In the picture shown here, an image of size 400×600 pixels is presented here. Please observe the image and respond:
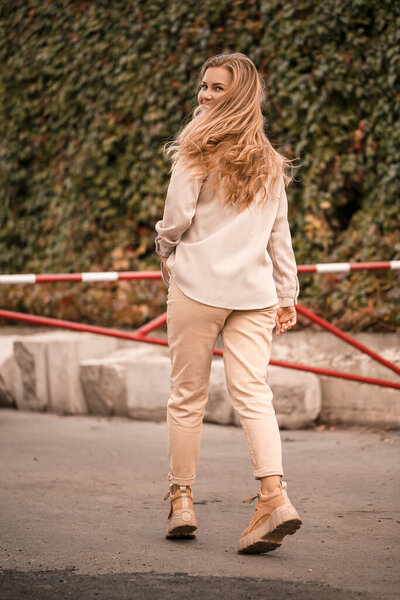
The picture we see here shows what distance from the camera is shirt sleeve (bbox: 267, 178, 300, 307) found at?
3.47 metres

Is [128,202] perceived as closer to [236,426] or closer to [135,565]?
[236,426]

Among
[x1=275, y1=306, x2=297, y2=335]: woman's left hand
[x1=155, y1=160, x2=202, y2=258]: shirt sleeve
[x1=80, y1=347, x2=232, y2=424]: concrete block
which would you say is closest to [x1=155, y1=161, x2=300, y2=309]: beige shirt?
[x1=155, y1=160, x2=202, y2=258]: shirt sleeve

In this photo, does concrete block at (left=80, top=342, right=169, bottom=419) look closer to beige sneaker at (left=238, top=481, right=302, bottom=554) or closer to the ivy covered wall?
the ivy covered wall

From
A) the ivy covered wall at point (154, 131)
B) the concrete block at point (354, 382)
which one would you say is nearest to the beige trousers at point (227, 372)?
the concrete block at point (354, 382)

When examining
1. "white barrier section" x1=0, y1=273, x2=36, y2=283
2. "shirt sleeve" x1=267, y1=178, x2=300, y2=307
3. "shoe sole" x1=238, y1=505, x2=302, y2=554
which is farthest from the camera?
"white barrier section" x1=0, y1=273, x2=36, y2=283

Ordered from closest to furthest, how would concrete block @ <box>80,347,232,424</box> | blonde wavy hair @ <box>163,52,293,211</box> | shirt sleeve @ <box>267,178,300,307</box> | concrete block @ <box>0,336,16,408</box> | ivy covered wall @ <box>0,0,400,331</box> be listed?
blonde wavy hair @ <box>163,52,293,211</box> < shirt sleeve @ <box>267,178,300,307</box> < concrete block @ <box>80,347,232,424</box> < ivy covered wall @ <box>0,0,400,331</box> < concrete block @ <box>0,336,16,408</box>

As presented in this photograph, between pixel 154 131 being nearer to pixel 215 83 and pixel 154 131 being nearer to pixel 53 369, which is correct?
pixel 53 369

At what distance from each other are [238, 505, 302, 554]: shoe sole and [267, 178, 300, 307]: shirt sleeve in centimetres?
75

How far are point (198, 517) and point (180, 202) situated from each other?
135 centimetres

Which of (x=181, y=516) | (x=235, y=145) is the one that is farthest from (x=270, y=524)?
(x=235, y=145)

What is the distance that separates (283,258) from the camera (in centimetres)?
349

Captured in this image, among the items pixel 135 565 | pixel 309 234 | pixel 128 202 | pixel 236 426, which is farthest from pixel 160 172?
pixel 135 565

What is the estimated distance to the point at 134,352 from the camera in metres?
7.05

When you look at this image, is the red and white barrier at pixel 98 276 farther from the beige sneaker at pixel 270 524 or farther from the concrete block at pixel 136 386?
the beige sneaker at pixel 270 524
